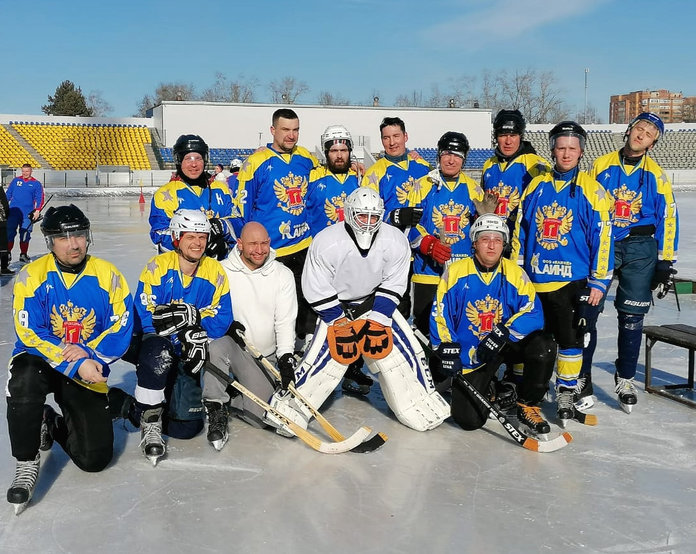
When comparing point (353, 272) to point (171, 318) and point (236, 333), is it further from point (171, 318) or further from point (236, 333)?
point (171, 318)


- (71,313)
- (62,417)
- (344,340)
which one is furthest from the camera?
(344,340)

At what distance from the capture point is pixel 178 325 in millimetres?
3199

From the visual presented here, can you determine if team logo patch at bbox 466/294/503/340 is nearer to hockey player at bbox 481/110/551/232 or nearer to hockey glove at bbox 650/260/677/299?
hockey player at bbox 481/110/551/232

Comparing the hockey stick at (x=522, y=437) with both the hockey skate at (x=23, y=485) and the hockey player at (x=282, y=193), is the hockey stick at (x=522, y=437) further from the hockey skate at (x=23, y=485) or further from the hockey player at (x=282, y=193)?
the hockey skate at (x=23, y=485)

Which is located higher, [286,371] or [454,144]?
[454,144]

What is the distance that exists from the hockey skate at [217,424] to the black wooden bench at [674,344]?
248 cm

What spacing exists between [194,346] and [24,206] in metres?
7.96

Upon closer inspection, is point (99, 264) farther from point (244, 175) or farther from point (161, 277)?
point (244, 175)

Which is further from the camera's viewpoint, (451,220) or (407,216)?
(451,220)

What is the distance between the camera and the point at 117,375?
448 centimetres

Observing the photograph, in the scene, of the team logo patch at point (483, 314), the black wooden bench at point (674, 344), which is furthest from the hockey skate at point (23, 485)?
the black wooden bench at point (674, 344)

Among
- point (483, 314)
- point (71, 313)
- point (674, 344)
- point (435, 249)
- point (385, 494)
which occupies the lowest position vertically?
point (385, 494)

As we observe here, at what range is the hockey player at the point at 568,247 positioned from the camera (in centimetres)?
358

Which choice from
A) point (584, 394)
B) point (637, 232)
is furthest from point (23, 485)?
point (637, 232)
